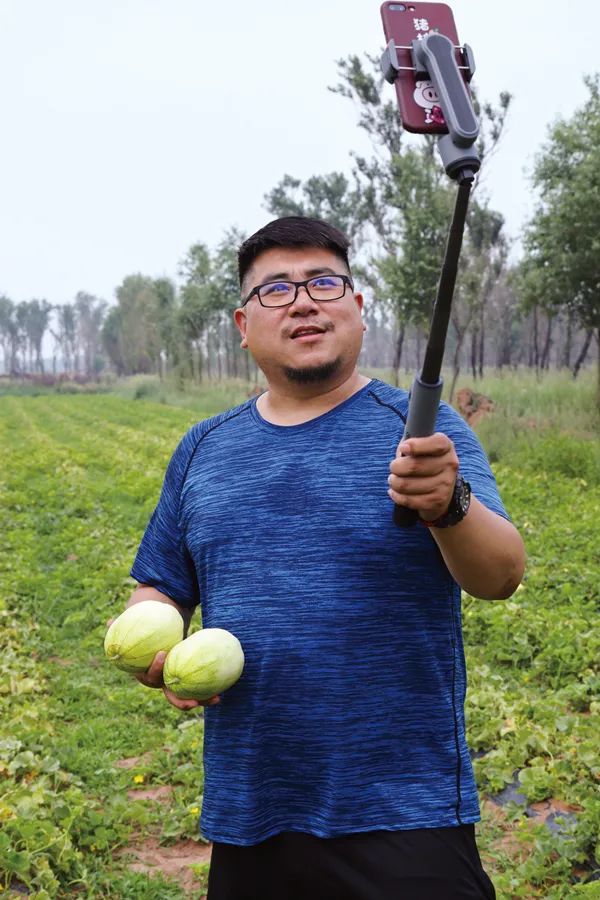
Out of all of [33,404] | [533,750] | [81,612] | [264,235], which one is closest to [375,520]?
[264,235]

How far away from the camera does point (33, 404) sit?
4028cm

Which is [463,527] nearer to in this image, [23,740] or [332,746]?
[332,746]

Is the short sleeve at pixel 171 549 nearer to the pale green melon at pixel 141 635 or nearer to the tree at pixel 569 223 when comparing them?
the pale green melon at pixel 141 635

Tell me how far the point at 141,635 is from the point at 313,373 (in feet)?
2.48

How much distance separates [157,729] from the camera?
5.67m

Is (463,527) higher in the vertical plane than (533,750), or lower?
higher

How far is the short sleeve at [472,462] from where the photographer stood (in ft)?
6.57

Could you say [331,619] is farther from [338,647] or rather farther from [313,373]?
[313,373]

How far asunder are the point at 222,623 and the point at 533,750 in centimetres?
325

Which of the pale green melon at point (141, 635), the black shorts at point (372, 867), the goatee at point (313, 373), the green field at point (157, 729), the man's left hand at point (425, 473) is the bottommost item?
the green field at point (157, 729)

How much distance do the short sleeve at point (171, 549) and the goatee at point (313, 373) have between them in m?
0.40

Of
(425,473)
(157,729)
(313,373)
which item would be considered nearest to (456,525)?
(425,473)

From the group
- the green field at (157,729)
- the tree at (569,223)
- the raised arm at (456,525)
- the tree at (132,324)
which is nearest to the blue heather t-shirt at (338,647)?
the raised arm at (456,525)

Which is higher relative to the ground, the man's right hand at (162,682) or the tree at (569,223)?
the tree at (569,223)
